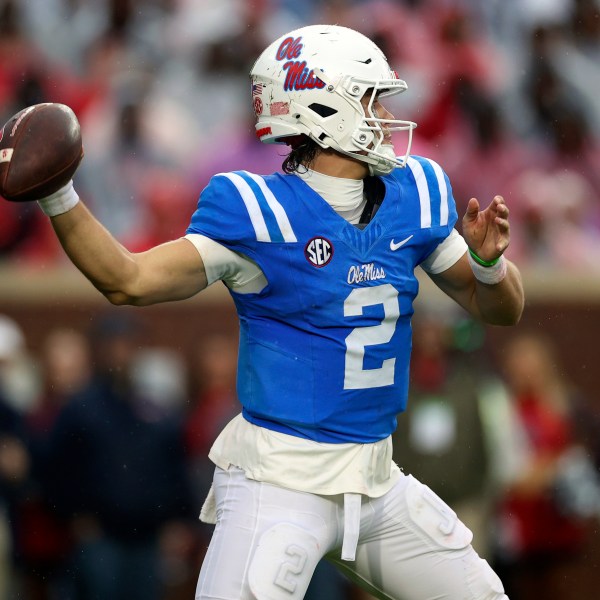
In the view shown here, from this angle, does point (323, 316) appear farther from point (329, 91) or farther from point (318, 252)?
point (329, 91)

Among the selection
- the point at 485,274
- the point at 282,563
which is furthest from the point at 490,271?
the point at 282,563

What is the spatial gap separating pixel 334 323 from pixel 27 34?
555cm

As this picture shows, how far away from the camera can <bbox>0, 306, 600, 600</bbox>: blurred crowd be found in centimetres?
611

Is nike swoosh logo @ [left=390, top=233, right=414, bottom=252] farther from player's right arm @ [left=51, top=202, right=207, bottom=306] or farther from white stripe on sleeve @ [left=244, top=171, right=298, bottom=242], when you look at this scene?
player's right arm @ [left=51, top=202, right=207, bottom=306]

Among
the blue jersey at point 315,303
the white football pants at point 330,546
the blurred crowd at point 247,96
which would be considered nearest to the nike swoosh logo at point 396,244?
the blue jersey at point 315,303

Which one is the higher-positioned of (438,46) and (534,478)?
(438,46)

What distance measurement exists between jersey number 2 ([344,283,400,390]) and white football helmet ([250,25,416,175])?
349 mm

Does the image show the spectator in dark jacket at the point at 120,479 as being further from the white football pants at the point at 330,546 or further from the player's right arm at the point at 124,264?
the player's right arm at the point at 124,264

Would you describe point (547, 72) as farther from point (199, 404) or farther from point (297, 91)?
point (297, 91)

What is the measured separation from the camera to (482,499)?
6.40 meters

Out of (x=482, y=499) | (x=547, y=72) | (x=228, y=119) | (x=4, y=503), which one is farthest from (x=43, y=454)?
(x=547, y=72)

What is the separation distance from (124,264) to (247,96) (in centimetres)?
507

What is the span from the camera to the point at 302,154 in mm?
3711

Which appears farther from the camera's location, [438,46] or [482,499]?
[438,46]
